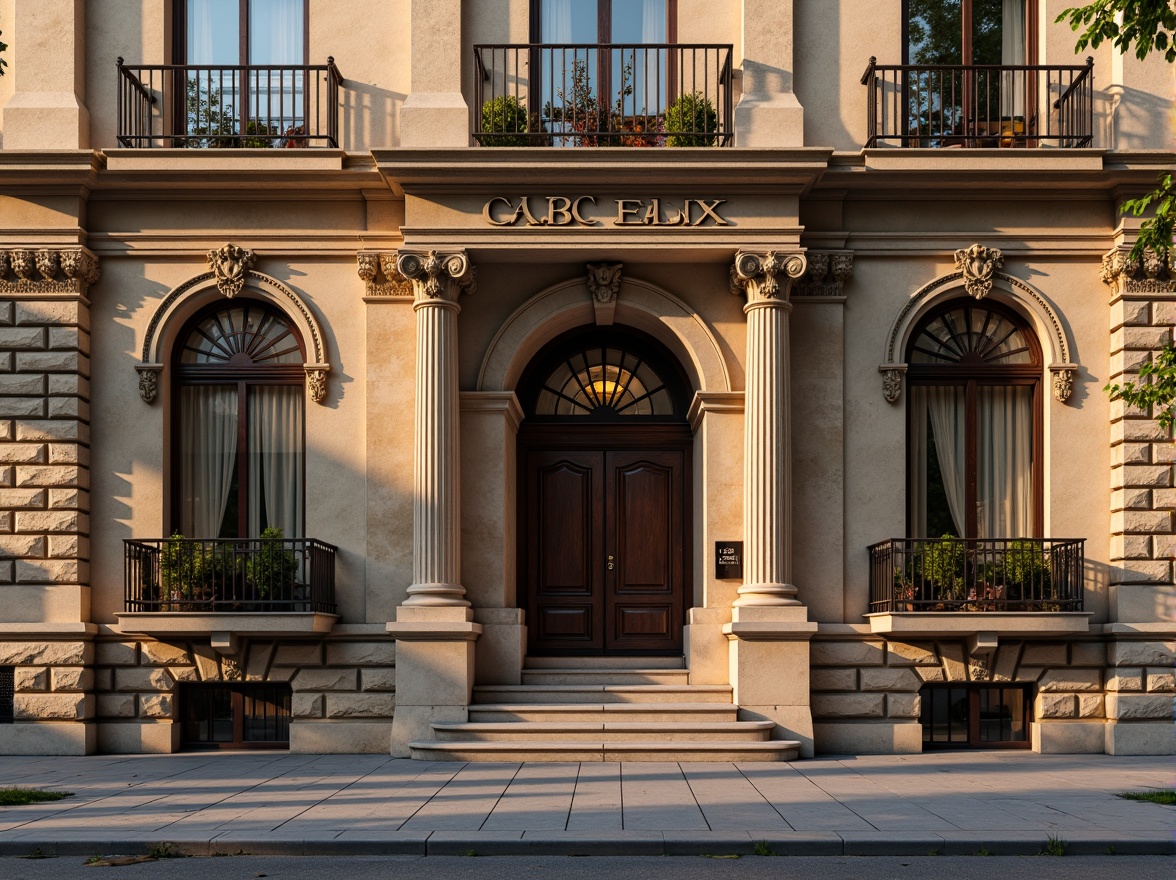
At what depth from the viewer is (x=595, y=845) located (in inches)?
397

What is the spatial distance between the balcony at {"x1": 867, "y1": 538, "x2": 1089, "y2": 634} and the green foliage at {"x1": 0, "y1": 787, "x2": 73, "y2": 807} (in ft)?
32.3

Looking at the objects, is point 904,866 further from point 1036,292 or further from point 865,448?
point 1036,292

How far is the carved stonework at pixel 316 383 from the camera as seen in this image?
17578mm

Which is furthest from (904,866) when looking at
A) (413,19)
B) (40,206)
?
(40,206)

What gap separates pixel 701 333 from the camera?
17703 mm

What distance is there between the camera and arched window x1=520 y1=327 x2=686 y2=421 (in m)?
19.1

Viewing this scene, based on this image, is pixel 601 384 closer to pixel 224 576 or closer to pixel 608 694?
pixel 608 694

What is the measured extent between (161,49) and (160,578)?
7.28 m

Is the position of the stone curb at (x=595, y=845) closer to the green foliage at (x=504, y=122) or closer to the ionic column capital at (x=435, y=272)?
the ionic column capital at (x=435, y=272)

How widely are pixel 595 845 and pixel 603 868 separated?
54 centimetres

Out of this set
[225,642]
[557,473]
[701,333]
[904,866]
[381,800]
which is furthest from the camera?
[557,473]

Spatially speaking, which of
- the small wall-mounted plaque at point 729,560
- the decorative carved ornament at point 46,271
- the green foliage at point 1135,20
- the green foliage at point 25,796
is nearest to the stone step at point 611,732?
the small wall-mounted plaque at point 729,560

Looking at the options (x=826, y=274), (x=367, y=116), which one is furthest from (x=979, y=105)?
(x=367, y=116)

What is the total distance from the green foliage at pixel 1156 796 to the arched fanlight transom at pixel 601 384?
8.59m
